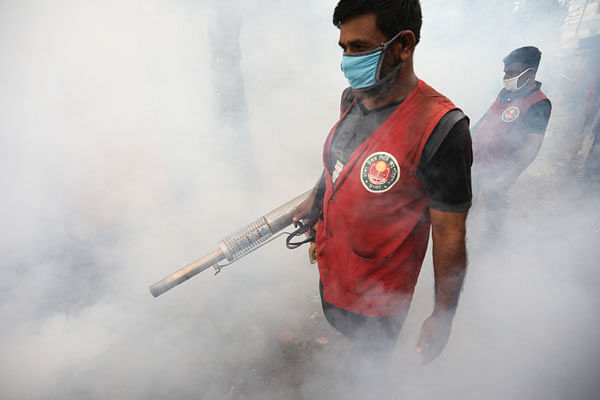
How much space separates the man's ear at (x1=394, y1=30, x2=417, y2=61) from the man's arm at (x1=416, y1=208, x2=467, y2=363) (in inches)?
28.5

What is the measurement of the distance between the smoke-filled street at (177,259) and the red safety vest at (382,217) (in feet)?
3.88

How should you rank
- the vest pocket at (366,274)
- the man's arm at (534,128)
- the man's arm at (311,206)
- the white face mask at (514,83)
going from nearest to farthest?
the vest pocket at (366,274), the man's arm at (311,206), the man's arm at (534,128), the white face mask at (514,83)

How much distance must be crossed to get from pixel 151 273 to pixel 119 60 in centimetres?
260

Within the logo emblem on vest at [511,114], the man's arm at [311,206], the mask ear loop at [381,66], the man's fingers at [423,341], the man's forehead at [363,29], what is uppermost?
the man's forehead at [363,29]

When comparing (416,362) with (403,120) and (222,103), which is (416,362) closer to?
(403,120)

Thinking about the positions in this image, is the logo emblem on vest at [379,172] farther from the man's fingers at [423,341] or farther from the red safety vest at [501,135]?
the red safety vest at [501,135]

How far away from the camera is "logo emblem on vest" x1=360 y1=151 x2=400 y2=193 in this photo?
1229 mm

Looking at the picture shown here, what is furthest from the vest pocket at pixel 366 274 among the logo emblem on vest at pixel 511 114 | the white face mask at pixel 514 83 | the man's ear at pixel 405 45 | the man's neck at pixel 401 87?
the white face mask at pixel 514 83

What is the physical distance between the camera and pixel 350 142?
4.83 ft

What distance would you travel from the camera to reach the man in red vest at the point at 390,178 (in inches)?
45.3

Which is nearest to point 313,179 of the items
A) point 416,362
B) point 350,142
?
point 416,362

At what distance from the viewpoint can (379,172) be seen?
127cm

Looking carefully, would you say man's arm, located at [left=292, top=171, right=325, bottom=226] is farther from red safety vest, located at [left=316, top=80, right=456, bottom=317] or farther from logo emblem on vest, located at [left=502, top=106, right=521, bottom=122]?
logo emblem on vest, located at [left=502, top=106, right=521, bottom=122]

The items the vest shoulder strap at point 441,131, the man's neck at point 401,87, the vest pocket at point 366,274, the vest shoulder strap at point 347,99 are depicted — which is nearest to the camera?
the vest shoulder strap at point 441,131
